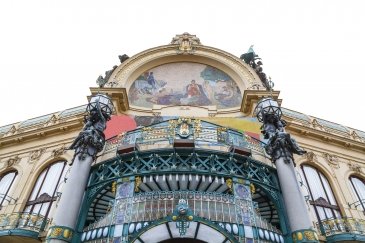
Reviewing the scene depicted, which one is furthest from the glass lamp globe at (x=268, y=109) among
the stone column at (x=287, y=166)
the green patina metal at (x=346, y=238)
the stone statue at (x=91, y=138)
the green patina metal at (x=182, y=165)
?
the stone statue at (x=91, y=138)

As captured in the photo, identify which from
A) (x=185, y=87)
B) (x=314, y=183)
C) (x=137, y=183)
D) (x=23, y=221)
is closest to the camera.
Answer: (x=137, y=183)

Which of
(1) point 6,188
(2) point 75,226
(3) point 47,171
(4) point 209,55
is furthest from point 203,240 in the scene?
(4) point 209,55

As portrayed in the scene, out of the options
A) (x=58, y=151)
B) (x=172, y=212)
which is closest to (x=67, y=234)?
(x=172, y=212)

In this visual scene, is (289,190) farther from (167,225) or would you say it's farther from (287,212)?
(167,225)

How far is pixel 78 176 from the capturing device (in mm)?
11469

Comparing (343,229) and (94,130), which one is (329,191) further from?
(94,130)

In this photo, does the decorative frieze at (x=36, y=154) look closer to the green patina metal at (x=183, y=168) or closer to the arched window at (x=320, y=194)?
the green patina metal at (x=183, y=168)

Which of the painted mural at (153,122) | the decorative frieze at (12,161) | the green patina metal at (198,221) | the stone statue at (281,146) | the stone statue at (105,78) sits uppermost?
the stone statue at (105,78)

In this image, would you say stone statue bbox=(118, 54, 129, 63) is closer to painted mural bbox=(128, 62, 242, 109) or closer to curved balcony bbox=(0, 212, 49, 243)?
painted mural bbox=(128, 62, 242, 109)

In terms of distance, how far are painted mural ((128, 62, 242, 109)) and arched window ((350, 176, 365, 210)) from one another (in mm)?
7375

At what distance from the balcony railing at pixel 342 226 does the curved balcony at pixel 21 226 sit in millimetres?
11436

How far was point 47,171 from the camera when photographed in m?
16.6

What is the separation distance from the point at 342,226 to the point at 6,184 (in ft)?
52.0

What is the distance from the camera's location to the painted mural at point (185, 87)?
1968 cm
